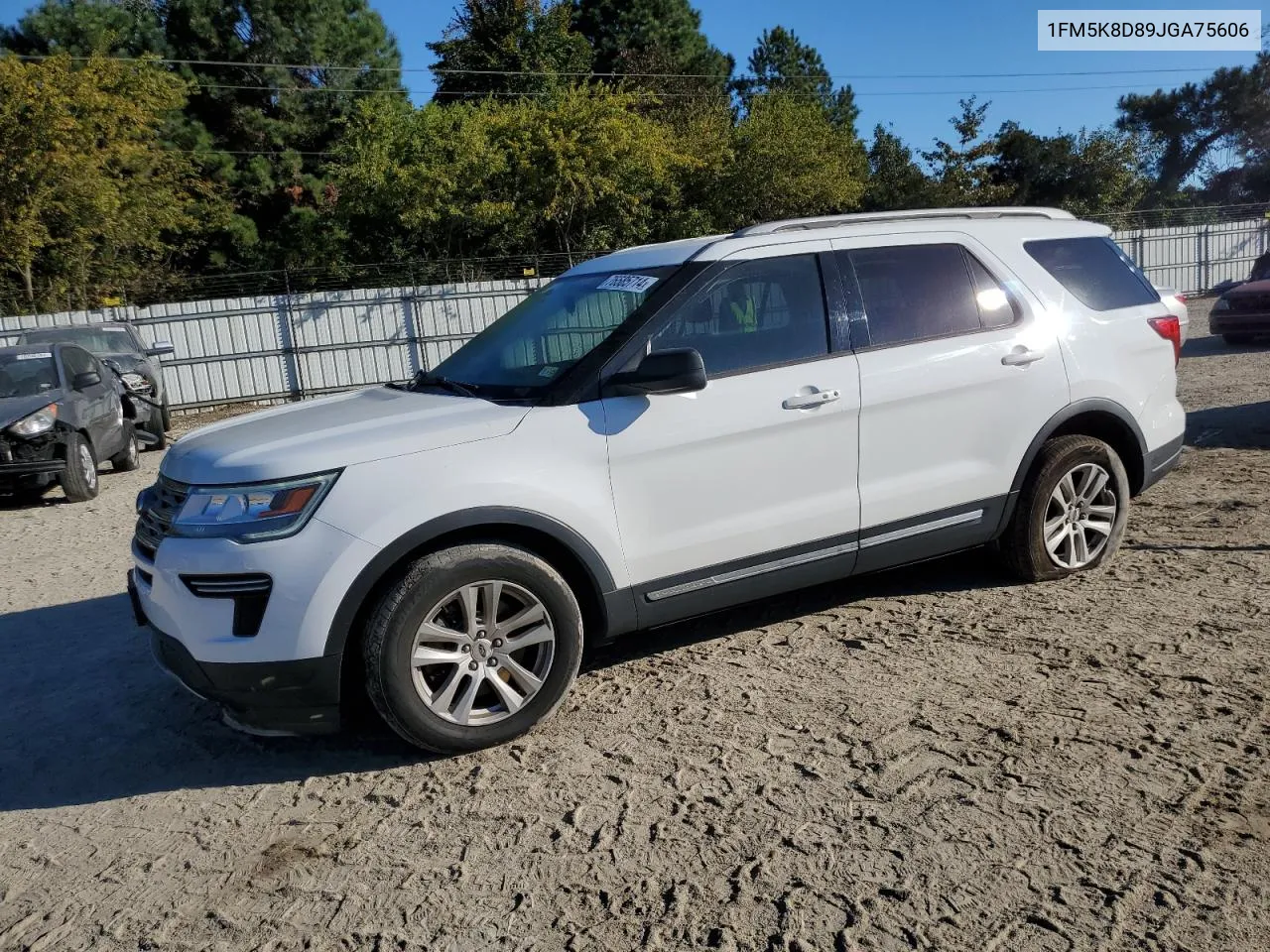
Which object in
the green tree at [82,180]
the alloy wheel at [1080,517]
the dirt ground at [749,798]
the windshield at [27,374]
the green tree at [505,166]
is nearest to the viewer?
the dirt ground at [749,798]

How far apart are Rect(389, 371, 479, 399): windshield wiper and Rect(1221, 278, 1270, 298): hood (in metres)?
14.5

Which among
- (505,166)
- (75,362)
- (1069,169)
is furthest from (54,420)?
(1069,169)

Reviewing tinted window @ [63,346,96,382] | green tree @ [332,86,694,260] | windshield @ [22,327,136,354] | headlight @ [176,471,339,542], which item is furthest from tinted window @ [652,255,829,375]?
green tree @ [332,86,694,260]

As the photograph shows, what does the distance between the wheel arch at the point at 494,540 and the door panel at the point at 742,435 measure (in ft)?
0.52

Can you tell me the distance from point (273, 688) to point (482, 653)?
29.0 inches

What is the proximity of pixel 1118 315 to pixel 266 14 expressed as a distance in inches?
1539

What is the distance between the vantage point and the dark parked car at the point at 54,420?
392 inches

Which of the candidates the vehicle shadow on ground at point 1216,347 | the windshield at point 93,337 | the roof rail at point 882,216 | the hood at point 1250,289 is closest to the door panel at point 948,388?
the roof rail at point 882,216

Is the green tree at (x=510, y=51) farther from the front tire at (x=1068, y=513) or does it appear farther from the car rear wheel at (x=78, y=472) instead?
the front tire at (x=1068, y=513)

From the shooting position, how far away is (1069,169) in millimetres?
42469

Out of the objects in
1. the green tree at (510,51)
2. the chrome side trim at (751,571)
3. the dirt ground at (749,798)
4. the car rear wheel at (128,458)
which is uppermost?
the green tree at (510,51)

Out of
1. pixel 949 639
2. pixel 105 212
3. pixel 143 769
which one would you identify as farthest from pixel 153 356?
pixel 949 639

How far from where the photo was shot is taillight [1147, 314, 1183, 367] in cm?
555

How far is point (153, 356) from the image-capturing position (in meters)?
15.7
